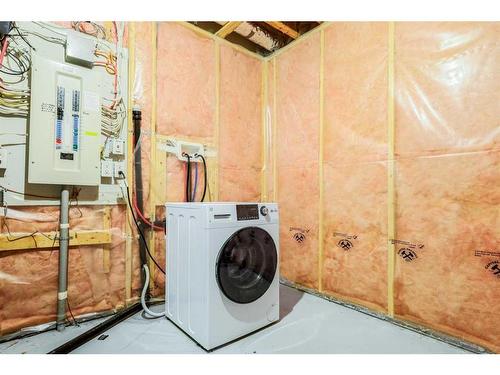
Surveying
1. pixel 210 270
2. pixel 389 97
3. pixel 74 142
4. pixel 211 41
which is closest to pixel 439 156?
pixel 389 97

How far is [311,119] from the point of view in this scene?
2438 millimetres

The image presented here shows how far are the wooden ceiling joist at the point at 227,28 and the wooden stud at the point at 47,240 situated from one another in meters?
2.14

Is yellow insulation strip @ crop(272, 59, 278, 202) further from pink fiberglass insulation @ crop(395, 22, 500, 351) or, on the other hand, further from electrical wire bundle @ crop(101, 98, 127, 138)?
electrical wire bundle @ crop(101, 98, 127, 138)

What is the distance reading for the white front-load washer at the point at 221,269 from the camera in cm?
145

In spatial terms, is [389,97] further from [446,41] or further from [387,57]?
[446,41]

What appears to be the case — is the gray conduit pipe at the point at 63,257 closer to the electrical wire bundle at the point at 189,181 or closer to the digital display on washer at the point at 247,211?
the electrical wire bundle at the point at 189,181

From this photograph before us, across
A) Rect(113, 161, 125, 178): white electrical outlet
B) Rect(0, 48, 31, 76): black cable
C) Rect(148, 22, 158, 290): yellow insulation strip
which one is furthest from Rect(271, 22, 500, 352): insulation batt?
Rect(0, 48, 31, 76): black cable

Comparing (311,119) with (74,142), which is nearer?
(74,142)

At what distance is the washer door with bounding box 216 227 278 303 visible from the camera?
1.50 meters

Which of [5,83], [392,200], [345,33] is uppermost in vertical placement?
[345,33]

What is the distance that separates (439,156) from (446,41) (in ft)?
2.43

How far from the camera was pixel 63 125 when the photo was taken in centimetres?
170

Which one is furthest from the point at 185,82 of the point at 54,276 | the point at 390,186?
the point at 390,186

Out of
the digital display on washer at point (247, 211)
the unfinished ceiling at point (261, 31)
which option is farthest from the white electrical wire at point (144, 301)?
the unfinished ceiling at point (261, 31)
